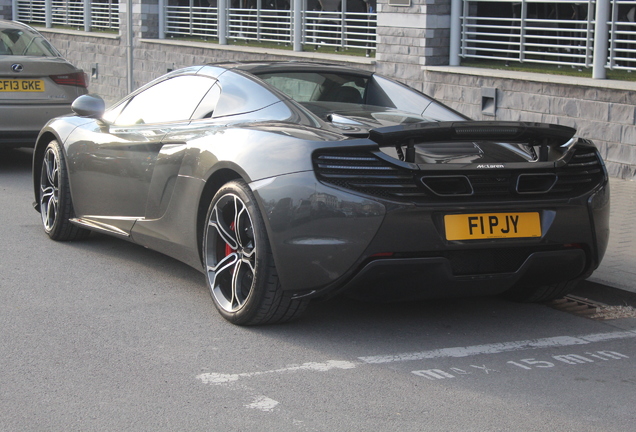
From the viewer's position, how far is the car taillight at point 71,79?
1097cm

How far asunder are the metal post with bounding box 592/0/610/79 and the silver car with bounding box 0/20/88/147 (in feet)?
18.2

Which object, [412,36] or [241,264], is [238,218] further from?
[412,36]

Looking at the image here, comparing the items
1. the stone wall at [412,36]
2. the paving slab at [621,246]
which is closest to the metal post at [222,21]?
the stone wall at [412,36]

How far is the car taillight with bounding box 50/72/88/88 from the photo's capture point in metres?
11.0

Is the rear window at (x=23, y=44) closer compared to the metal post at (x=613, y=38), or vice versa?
the metal post at (x=613, y=38)

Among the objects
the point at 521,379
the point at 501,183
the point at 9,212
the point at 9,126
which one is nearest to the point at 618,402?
the point at 521,379

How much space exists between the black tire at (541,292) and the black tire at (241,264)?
1410mm

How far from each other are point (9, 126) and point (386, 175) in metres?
7.16

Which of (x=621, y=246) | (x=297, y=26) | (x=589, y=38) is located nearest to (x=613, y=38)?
(x=589, y=38)

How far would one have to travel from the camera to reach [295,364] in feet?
14.8

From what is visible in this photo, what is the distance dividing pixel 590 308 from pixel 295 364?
2102 mm

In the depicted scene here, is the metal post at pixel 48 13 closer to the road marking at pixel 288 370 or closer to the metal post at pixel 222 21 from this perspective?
the metal post at pixel 222 21

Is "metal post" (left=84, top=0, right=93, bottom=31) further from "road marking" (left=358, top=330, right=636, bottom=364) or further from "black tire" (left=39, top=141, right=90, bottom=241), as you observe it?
"road marking" (left=358, top=330, right=636, bottom=364)

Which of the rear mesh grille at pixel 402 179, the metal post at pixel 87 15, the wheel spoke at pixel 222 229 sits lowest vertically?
the wheel spoke at pixel 222 229
